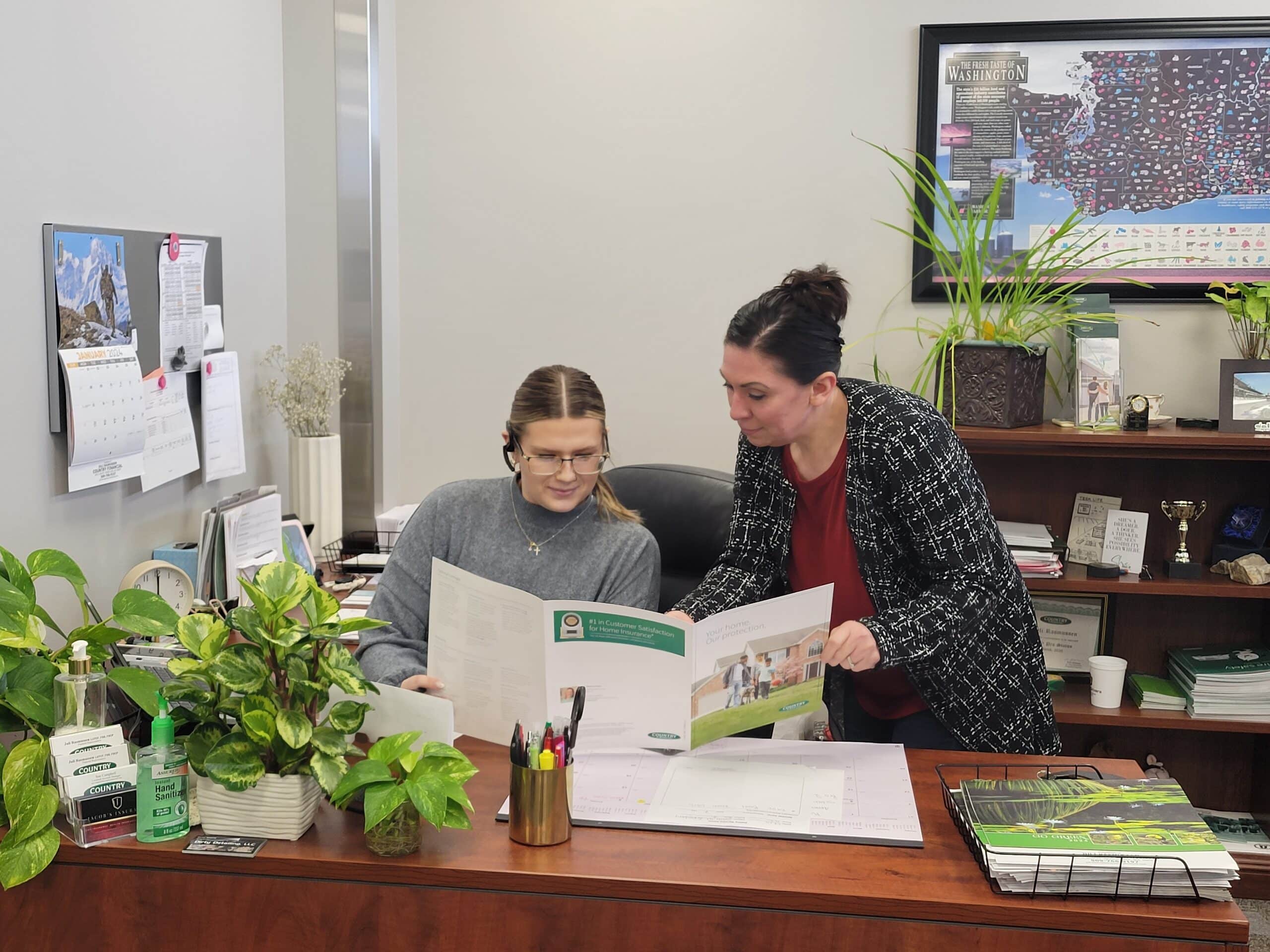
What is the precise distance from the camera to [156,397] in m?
2.26

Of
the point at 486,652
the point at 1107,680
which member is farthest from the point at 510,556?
the point at 1107,680

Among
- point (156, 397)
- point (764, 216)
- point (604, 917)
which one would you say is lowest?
point (604, 917)

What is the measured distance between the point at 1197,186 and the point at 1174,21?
41cm

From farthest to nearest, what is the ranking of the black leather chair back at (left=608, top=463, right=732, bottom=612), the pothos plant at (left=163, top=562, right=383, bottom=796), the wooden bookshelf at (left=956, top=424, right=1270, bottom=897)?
the wooden bookshelf at (left=956, top=424, right=1270, bottom=897) → the black leather chair back at (left=608, top=463, right=732, bottom=612) → the pothos plant at (left=163, top=562, right=383, bottom=796)

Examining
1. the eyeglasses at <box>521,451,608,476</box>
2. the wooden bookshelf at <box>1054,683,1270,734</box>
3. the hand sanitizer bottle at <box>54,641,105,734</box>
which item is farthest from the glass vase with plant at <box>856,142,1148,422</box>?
the hand sanitizer bottle at <box>54,641,105,734</box>

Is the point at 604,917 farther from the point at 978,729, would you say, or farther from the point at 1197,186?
the point at 1197,186

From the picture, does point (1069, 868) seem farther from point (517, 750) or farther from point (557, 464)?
point (557, 464)

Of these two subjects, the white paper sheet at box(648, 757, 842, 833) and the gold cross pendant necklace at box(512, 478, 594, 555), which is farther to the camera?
the gold cross pendant necklace at box(512, 478, 594, 555)

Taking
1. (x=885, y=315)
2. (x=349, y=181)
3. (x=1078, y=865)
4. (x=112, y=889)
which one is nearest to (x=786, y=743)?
(x=1078, y=865)

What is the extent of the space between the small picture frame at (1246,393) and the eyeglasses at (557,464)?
1.72 meters

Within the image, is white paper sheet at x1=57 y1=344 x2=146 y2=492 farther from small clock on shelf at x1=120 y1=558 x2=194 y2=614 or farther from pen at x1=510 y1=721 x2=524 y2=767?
pen at x1=510 y1=721 x2=524 y2=767

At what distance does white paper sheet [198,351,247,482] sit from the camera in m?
2.48

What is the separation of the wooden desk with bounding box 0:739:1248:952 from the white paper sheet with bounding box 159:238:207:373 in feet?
4.09

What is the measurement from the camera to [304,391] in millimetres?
2783
